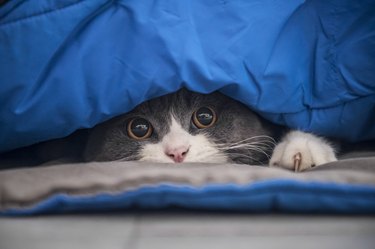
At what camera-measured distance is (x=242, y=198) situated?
84 cm

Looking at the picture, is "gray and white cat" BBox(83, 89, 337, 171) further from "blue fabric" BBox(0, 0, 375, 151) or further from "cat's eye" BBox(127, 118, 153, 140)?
"blue fabric" BBox(0, 0, 375, 151)

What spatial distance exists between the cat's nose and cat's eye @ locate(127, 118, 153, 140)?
0.13m

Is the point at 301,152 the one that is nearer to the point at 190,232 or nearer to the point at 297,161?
the point at 297,161

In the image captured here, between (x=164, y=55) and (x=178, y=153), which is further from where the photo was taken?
(x=178, y=153)

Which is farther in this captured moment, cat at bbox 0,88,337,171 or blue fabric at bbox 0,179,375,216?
cat at bbox 0,88,337,171

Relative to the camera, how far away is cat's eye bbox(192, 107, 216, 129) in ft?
4.62

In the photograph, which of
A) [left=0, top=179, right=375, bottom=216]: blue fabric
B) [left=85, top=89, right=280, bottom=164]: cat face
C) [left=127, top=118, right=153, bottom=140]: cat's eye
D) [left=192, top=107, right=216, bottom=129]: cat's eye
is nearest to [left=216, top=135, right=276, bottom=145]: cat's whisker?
[left=85, top=89, right=280, bottom=164]: cat face

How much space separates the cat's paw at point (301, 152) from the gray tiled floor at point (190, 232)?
0.43m

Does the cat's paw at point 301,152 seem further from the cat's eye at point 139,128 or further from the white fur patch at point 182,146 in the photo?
the cat's eye at point 139,128

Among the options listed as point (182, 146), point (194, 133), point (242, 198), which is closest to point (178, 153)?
point (182, 146)

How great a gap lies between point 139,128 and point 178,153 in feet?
0.57

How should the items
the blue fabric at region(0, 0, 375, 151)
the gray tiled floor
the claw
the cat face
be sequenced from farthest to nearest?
the cat face → the claw → the blue fabric at region(0, 0, 375, 151) → the gray tiled floor

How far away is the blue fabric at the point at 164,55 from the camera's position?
3.79 ft

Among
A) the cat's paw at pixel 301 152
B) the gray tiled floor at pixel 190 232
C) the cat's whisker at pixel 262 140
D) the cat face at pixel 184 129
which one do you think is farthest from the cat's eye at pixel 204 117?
the gray tiled floor at pixel 190 232
